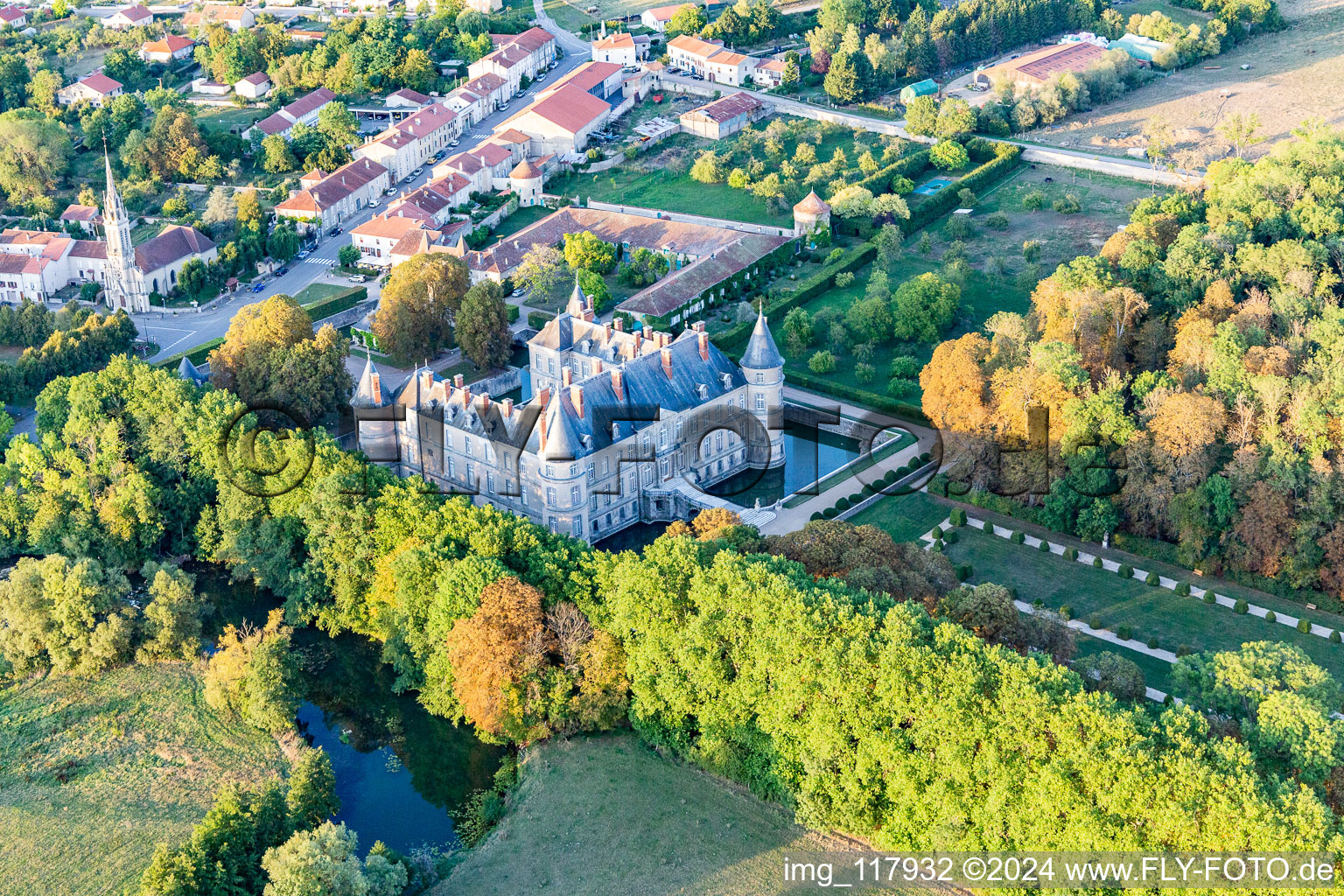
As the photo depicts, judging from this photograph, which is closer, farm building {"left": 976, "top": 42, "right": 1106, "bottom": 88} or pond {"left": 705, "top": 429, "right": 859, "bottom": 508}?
pond {"left": 705, "top": 429, "right": 859, "bottom": 508}

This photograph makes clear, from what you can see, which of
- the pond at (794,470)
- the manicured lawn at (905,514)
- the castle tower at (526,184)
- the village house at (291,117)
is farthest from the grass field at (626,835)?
the village house at (291,117)

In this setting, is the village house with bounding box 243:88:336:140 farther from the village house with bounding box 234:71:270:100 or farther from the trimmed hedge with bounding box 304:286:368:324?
the trimmed hedge with bounding box 304:286:368:324

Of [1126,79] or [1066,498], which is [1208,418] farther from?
[1126,79]

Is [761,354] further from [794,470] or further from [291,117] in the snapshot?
[291,117]

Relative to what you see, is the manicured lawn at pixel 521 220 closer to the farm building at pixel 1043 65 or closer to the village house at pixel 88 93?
the village house at pixel 88 93

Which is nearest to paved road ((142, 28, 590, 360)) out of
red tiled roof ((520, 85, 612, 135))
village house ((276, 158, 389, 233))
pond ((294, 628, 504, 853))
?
village house ((276, 158, 389, 233))

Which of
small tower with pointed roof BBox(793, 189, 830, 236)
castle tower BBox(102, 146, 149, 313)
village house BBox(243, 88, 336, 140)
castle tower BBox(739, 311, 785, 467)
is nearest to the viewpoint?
castle tower BBox(739, 311, 785, 467)

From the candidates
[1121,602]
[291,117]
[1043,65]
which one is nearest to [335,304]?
[291,117]
